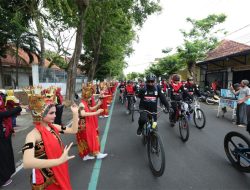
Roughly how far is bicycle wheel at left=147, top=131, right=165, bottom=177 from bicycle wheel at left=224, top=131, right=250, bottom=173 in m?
1.54

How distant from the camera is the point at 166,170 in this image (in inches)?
204

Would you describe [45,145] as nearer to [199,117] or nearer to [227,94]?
[199,117]

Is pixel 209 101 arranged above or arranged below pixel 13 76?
below

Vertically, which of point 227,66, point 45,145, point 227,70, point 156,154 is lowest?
point 156,154

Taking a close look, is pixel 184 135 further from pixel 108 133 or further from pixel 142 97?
pixel 108 133

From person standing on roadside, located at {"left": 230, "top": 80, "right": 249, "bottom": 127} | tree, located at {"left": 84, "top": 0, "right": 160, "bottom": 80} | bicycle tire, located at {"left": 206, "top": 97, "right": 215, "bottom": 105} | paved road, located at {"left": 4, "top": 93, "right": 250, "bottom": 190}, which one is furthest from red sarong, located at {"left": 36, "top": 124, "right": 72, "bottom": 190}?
bicycle tire, located at {"left": 206, "top": 97, "right": 215, "bottom": 105}

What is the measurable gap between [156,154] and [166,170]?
42 cm

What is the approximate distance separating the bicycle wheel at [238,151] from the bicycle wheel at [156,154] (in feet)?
5.05

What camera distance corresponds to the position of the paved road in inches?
178

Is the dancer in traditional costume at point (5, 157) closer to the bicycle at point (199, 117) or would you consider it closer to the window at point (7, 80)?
the bicycle at point (199, 117)

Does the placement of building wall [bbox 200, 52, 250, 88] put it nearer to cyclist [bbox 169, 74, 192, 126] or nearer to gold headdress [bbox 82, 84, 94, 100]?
cyclist [bbox 169, 74, 192, 126]

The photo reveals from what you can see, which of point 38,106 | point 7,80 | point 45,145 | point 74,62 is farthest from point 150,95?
point 7,80

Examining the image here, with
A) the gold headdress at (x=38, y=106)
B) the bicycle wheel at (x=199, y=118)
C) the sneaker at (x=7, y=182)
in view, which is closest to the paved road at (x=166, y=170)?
the sneaker at (x=7, y=182)

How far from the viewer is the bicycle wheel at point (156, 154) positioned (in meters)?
4.73
